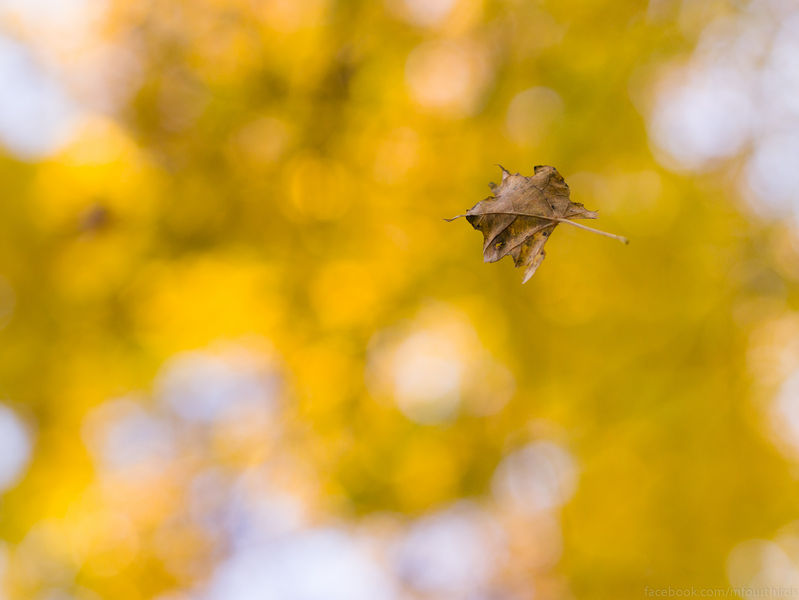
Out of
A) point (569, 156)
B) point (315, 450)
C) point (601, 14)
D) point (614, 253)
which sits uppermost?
point (601, 14)

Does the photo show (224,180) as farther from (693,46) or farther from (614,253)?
(693,46)

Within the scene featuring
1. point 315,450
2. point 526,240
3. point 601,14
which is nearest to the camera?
point 526,240

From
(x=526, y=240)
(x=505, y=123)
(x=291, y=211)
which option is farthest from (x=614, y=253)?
(x=526, y=240)

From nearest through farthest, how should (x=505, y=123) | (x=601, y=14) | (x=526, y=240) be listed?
(x=526, y=240) → (x=601, y=14) → (x=505, y=123)

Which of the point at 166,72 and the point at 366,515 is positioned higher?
the point at 166,72

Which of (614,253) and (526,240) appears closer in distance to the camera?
(526,240)

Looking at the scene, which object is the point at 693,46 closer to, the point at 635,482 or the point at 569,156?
the point at 569,156
